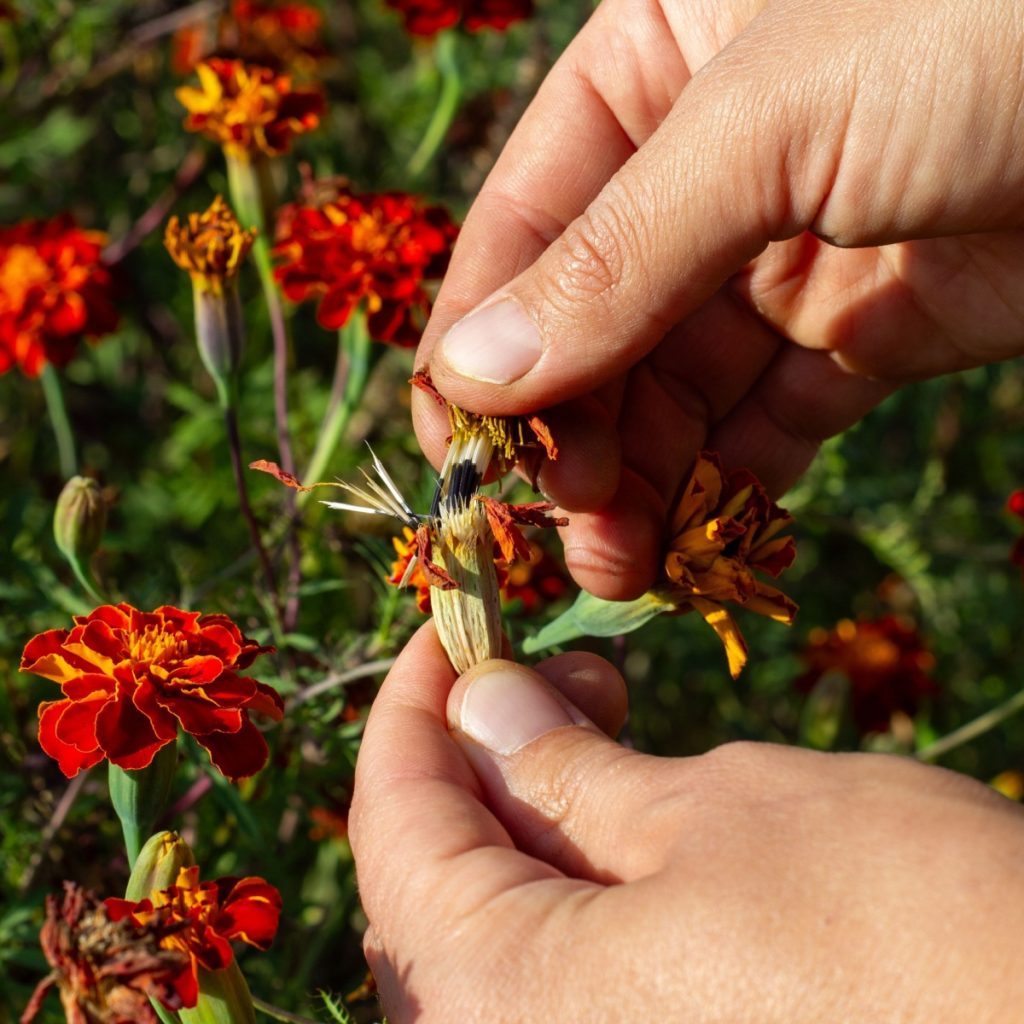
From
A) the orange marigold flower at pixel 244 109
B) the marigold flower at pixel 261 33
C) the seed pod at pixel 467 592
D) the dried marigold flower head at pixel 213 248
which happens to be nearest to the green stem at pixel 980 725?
the seed pod at pixel 467 592

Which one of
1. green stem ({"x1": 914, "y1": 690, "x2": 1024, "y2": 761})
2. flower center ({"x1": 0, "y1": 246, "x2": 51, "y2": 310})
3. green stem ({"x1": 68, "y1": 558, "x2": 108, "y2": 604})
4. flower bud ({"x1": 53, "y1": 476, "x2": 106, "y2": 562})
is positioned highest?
flower center ({"x1": 0, "y1": 246, "x2": 51, "y2": 310})

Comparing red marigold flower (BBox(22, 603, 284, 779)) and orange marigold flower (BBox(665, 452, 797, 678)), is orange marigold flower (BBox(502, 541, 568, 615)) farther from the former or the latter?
red marigold flower (BBox(22, 603, 284, 779))

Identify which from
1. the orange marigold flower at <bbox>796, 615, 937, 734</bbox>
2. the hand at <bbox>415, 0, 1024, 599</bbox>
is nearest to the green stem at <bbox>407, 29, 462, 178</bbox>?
the hand at <bbox>415, 0, 1024, 599</bbox>

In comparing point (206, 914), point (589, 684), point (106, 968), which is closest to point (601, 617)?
point (589, 684)

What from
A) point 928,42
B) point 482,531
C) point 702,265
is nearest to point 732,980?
point 482,531

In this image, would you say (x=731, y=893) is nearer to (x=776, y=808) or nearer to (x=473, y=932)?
(x=776, y=808)
